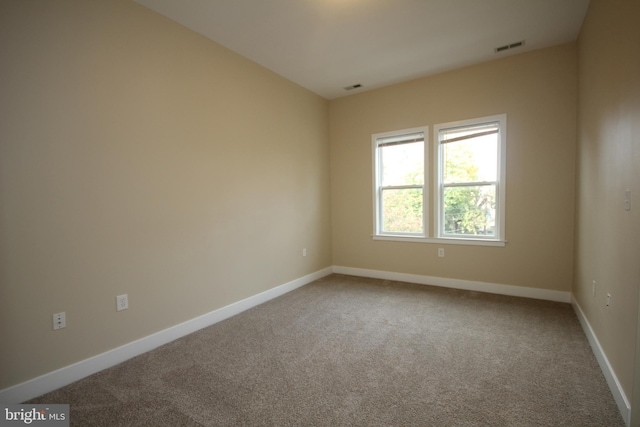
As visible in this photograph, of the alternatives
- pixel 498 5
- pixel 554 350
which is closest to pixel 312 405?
pixel 554 350

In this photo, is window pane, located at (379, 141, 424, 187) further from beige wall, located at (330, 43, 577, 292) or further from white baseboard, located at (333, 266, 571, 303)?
white baseboard, located at (333, 266, 571, 303)

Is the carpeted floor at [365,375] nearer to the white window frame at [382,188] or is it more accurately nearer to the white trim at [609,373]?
the white trim at [609,373]

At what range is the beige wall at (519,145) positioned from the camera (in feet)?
10.5

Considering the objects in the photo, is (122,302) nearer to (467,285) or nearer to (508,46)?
(467,285)

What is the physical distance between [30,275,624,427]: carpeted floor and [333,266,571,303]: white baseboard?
8.3 inches

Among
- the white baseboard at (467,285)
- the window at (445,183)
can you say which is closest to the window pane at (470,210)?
the window at (445,183)

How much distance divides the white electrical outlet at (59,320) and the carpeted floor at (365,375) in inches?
16.0

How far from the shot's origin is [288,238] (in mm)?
3998

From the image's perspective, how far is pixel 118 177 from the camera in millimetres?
2248

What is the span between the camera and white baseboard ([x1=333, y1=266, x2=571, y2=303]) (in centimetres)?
335

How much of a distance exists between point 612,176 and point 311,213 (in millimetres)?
3258

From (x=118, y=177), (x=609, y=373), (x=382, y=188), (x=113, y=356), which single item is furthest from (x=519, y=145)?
(x=113, y=356)

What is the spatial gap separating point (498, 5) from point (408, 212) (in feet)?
8.21

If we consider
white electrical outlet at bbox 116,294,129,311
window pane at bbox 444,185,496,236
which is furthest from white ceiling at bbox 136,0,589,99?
white electrical outlet at bbox 116,294,129,311
